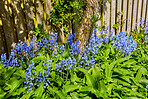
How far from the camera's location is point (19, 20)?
12.4 feet

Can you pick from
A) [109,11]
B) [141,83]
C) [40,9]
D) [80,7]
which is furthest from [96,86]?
[109,11]

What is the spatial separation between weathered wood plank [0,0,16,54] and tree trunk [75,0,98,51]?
5.06 ft

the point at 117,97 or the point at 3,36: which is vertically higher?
the point at 3,36

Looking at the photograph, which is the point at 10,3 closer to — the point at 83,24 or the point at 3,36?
the point at 3,36

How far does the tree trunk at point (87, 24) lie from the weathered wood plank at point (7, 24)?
154 cm

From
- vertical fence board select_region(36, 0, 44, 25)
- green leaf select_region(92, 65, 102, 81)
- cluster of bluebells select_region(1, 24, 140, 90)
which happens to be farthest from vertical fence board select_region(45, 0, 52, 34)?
green leaf select_region(92, 65, 102, 81)

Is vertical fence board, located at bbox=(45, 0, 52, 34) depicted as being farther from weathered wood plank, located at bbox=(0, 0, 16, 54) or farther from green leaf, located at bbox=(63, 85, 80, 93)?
green leaf, located at bbox=(63, 85, 80, 93)

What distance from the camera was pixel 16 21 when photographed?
148 inches

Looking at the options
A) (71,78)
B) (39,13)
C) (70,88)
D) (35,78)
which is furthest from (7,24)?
(70,88)

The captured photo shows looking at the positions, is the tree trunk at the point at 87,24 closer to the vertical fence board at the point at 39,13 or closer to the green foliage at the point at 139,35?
the vertical fence board at the point at 39,13

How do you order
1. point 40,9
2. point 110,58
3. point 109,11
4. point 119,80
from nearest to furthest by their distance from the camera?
point 119,80, point 40,9, point 110,58, point 109,11

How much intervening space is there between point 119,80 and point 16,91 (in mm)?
1997

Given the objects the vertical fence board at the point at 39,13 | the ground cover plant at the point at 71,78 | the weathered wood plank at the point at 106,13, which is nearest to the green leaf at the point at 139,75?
the ground cover plant at the point at 71,78

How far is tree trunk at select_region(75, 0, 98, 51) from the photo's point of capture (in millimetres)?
3745
